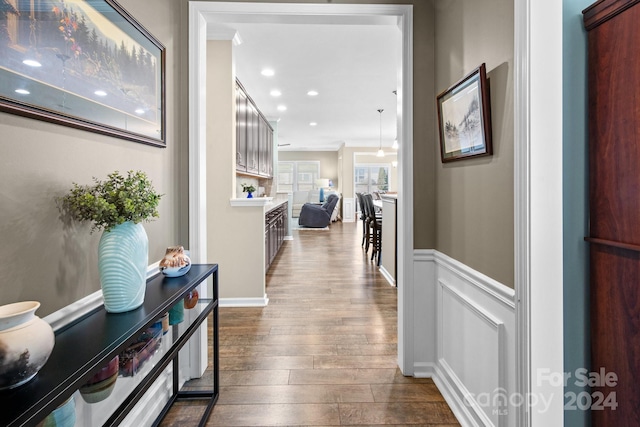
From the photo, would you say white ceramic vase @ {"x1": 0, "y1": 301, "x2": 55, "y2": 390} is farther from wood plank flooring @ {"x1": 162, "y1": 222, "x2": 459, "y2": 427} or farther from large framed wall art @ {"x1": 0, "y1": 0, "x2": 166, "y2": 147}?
wood plank flooring @ {"x1": 162, "y1": 222, "x2": 459, "y2": 427}

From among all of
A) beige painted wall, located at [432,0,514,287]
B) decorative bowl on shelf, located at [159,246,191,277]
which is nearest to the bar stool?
beige painted wall, located at [432,0,514,287]

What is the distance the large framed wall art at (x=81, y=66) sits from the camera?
2.98 ft

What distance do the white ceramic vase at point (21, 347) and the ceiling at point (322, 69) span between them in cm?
225

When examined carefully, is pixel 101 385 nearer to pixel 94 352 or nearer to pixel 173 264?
pixel 94 352

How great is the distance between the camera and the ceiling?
3.25 m

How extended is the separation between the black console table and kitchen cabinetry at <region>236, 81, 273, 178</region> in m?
2.82

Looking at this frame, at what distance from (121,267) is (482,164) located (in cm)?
151

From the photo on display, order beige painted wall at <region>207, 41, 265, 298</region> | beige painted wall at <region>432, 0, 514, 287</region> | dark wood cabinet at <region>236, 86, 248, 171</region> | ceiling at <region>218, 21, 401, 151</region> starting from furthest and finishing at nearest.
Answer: dark wood cabinet at <region>236, 86, 248, 171</region>
beige painted wall at <region>207, 41, 265, 298</region>
ceiling at <region>218, 21, 401, 151</region>
beige painted wall at <region>432, 0, 514, 287</region>

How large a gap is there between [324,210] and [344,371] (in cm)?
755

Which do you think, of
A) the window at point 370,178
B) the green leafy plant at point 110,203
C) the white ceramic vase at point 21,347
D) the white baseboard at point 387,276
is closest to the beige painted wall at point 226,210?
the white baseboard at point 387,276

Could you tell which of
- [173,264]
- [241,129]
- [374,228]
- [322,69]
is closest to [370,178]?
[374,228]

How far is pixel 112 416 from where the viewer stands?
96cm

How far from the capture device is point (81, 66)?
114 cm

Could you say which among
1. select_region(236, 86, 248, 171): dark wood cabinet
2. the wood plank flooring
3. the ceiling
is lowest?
the wood plank flooring
